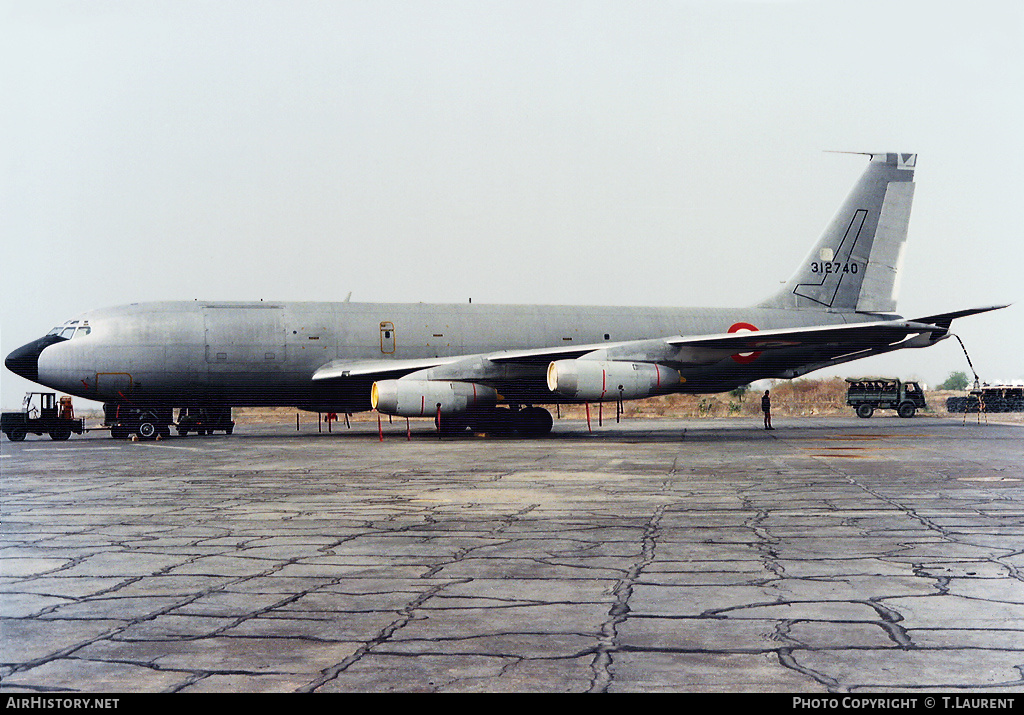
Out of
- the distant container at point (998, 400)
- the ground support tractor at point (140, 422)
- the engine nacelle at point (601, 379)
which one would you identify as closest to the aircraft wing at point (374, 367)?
the engine nacelle at point (601, 379)

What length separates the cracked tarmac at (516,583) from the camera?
4.27 meters

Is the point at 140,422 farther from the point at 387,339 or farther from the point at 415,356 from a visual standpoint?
the point at 415,356

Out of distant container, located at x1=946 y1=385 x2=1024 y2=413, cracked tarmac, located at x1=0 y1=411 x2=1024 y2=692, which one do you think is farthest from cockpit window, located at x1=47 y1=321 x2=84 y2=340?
distant container, located at x1=946 y1=385 x2=1024 y2=413

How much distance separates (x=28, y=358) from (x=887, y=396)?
36843 mm

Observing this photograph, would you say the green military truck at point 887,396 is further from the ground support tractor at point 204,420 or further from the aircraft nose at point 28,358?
the aircraft nose at point 28,358

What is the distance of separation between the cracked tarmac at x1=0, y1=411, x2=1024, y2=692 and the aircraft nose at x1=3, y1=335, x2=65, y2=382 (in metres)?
11.7

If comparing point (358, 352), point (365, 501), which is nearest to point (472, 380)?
point (358, 352)

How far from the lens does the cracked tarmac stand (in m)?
4.27

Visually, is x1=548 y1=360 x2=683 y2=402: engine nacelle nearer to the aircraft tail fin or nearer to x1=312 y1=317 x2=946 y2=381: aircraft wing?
x1=312 y1=317 x2=946 y2=381: aircraft wing

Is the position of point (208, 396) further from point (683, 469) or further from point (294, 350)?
point (683, 469)

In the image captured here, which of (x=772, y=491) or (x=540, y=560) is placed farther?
(x=772, y=491)

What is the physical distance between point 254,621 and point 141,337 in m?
20.8

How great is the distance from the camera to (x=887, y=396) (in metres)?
45.0
